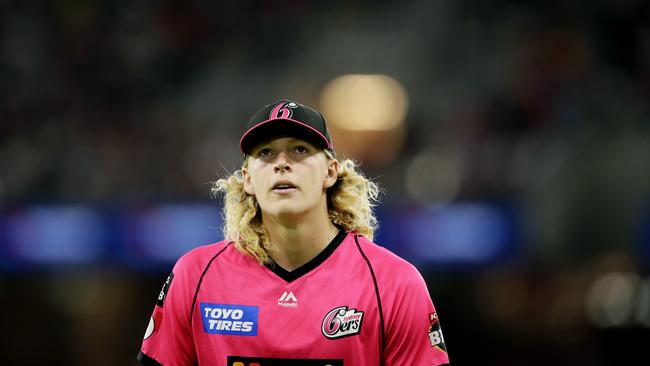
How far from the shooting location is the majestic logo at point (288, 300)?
13.6 feet

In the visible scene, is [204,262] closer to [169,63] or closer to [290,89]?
[290,89]

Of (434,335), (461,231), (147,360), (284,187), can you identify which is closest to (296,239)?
(284,187)

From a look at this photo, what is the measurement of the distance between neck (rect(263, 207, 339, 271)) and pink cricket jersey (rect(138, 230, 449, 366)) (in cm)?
4

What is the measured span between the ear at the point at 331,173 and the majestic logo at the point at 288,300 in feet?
1.57

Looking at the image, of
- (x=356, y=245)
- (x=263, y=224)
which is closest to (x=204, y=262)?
(x=263, y=224)

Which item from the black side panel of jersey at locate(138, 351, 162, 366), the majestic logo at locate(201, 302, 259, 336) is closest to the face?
the majestic logo at locate(201, 302, 259, 336)

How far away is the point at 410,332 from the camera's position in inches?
160

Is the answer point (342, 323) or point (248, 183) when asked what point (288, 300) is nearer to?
Result: point (342, 323)

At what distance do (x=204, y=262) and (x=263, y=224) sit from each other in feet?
0.98

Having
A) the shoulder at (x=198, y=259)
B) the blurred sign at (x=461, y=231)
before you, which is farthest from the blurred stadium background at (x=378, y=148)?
the shoulder at (x=198, y=259)

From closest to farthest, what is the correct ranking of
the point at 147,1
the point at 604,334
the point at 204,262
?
the point at 204,262 → the point at 604,334 → the point at 147,1

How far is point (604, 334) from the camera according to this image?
10383 mm

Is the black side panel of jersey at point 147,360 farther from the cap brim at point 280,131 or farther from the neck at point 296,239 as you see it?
the cap brim at point 280,131

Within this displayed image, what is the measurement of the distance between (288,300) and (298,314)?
0.27 ft
